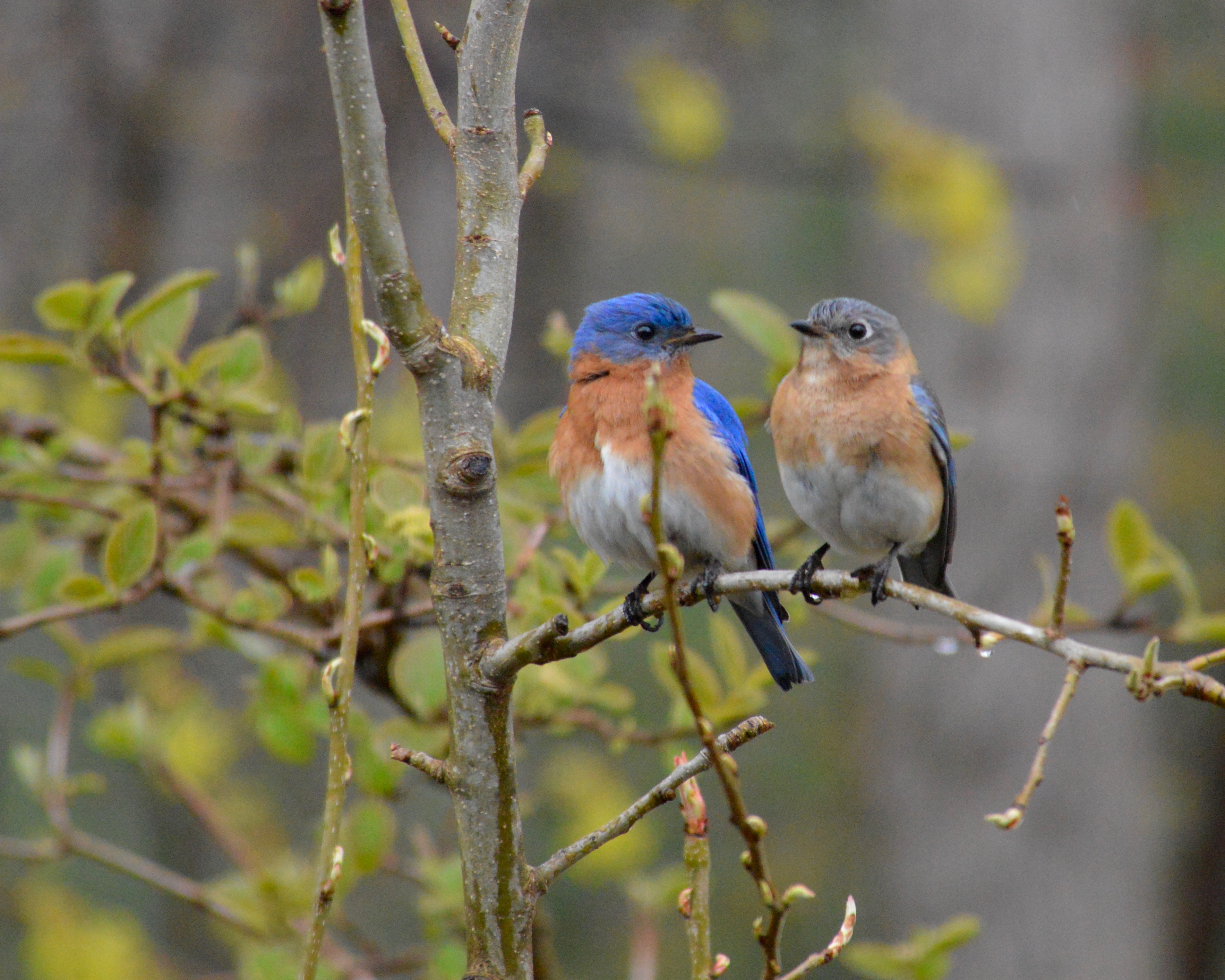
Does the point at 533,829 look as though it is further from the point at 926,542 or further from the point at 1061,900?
the point at 926,542

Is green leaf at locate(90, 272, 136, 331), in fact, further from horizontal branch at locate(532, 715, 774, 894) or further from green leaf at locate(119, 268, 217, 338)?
horizontal branch at locate(532, 715, 774, 894)

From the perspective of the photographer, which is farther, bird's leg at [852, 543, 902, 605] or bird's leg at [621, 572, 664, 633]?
bird's leg at [852, 543, 902, 605]

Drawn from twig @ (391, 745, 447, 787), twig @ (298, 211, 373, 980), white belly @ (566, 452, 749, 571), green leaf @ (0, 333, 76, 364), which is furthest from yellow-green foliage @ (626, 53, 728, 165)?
twig @ (391, 745, 447, 787)

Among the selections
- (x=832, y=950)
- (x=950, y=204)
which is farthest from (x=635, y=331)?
(x=950, y=204)

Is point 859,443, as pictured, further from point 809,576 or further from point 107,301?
point 107,301

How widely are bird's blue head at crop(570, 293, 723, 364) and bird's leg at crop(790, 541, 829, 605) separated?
67 centimetres

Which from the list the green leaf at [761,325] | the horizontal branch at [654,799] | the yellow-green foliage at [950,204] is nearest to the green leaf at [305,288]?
the green leaf at [761,325]

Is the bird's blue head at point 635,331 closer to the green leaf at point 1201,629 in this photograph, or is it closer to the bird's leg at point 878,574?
the bird's leg at point 878,574

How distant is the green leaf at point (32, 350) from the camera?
312 cm

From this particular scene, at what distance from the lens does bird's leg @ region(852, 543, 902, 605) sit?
2377 millimetres

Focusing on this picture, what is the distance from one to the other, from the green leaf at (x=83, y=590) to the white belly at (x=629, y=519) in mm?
1219

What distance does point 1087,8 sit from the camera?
7441 mm

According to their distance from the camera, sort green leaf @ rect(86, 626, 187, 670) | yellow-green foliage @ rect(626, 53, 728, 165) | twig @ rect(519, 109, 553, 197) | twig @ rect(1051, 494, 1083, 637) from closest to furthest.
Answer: twig @ rect(1051, 494, 1083, 637)
twig @ rect(519, 109, 553, 197)
green leaf @ rect(86, 626, 187, 670)
yellow-green foliage @ rect(626, 53, 728, 165)

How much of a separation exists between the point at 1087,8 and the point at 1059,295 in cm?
178
